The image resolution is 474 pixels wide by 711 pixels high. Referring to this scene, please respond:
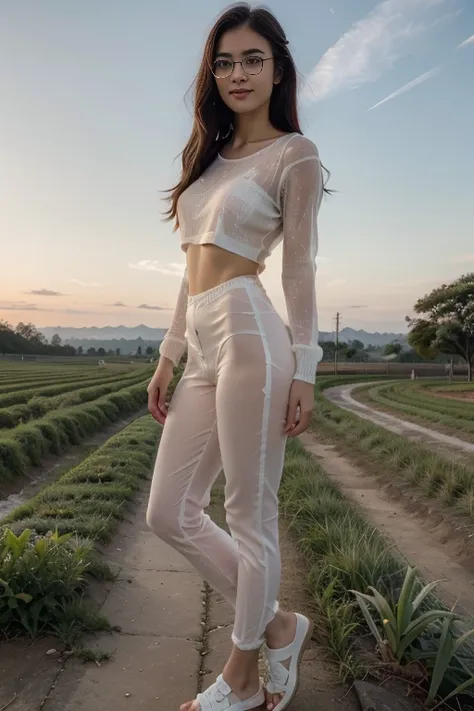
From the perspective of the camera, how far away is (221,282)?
205 centimetres

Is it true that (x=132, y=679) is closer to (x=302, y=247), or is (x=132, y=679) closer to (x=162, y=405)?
(x=162, y=405)

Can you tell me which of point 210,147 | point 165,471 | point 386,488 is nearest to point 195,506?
point 165,471

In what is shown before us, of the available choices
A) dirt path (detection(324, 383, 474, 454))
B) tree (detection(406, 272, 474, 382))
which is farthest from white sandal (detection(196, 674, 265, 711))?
tree (detection(406, 272, 474, 382))

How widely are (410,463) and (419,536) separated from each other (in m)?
2.47

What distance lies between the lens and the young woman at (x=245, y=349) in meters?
1.96

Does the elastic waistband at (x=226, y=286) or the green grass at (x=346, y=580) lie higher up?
the elastic waistband at (x=226, y=286)

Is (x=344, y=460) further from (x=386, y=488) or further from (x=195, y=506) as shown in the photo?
(x=195, y=506)

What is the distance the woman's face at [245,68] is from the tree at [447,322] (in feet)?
128

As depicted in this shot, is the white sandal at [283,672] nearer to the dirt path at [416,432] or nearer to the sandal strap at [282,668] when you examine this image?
the sandal strap at [282,668]

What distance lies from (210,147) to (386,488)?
6.20m

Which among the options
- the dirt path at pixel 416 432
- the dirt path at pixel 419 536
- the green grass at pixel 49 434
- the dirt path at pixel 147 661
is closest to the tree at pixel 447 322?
the dirt path at pixel 416 432

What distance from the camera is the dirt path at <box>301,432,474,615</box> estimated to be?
175 inches

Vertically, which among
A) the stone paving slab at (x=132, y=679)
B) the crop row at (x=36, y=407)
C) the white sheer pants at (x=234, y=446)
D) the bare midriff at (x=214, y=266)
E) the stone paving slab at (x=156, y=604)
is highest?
the bare midriff at (x=214, y=266)

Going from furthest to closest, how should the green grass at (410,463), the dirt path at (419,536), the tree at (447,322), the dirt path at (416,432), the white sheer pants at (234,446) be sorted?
the tree at (447,322) < the dirt path at (416,432) < the green grass at (410,463) < the dirt path at (419,536) < the white sheer pants at (234,446)
